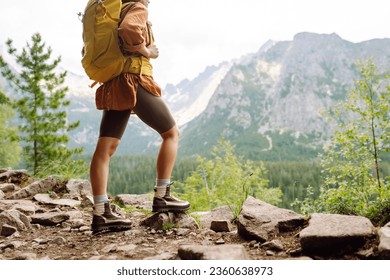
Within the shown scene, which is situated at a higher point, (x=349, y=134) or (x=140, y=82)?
(x=140, y=82)

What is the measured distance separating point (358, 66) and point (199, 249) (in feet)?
45.9

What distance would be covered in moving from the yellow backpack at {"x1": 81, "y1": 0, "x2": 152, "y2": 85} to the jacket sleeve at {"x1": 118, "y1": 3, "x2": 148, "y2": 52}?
0.36 feet

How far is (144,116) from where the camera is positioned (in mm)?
3922

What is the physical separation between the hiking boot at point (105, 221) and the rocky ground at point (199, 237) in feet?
0.25

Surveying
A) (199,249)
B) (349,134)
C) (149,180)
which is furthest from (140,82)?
(149,180)

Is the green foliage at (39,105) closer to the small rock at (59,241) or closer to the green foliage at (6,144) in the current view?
the small rock at (59,241)

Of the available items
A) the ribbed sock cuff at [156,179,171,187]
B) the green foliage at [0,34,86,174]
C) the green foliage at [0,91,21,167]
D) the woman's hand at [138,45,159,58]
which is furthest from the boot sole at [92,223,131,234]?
the green foliage at [0,91,21,167]

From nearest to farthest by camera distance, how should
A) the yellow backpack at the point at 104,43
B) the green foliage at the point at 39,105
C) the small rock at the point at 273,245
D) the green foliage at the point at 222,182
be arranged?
the small rock at the point at 273,245 → the yellow backpack at the point at 104,43 → the green foliage at the point at 39,105 → the green foliage at the point at 222,182

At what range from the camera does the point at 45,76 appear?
17719mm

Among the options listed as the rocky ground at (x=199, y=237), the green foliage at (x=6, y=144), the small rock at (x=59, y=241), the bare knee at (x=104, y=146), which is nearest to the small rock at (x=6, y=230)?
the rocky ground at (x=199, y=237)

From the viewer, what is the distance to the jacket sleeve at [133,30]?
3580 mm

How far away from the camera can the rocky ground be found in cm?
281

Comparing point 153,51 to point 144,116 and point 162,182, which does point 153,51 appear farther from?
point 162,182

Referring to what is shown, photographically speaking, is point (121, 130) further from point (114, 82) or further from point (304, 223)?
point (304, 223)
